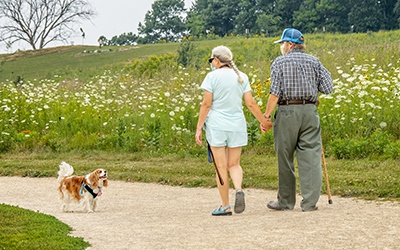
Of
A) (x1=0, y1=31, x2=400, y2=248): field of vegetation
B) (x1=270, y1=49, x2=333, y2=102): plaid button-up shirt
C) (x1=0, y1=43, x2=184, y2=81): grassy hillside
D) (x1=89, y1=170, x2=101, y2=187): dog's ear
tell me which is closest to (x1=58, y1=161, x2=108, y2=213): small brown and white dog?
(x1=89, y1=170, x2=101, y2=187): dog's ear

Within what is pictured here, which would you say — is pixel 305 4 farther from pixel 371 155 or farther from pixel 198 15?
pixel 371 155

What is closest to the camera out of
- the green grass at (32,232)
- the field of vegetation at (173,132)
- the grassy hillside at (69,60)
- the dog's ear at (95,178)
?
the green grass at (32,232)

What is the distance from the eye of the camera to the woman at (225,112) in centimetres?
855

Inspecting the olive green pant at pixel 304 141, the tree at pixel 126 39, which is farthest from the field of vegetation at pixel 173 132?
the tree at pixel 126 39

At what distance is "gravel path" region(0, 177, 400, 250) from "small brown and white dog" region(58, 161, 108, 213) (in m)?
0.19

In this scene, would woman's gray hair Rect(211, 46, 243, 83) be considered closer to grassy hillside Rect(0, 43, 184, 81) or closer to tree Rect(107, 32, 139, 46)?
grassy hillside Rect(0, 43, 184, 81)

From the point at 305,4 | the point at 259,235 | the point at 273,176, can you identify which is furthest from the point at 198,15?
the point at 259,235

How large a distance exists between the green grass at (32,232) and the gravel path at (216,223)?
190 millimetres

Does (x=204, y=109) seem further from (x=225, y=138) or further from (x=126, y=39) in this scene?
(x=126, y=39)

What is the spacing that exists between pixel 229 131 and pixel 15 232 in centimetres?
246

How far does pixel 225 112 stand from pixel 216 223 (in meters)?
1.22

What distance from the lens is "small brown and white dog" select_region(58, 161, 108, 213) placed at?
9906 millimetres

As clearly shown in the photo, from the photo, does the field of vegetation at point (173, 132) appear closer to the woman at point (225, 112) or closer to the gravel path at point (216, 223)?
the gravel path at point (216, 223)

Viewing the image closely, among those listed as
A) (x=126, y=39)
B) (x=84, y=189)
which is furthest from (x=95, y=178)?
(x=126, y=39)
